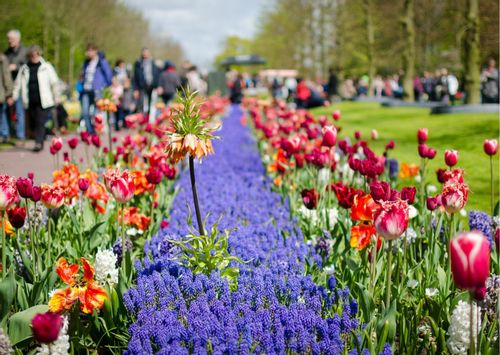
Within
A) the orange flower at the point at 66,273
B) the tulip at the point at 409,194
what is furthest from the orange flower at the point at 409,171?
the orange flower at the point at 66,273

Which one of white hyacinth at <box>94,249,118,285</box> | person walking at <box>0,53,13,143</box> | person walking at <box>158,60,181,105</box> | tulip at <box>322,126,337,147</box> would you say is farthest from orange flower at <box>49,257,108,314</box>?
person walking at <box>158,60,181,105</box>

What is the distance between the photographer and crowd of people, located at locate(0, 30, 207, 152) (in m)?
9.71

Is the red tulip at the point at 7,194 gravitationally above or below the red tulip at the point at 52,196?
above

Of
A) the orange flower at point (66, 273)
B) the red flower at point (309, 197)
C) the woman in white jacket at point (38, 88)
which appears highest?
the woman in white jacket at point (38, 88)

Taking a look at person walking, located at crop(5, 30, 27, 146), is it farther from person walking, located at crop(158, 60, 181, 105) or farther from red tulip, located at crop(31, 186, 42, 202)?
red tulip, located at crop(31, 186, 42, 202)

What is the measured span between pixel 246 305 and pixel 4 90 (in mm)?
8696

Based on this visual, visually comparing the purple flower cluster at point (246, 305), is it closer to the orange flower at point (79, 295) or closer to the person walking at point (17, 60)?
the orange flower at point (79, 295)

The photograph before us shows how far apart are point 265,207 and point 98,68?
7.76m

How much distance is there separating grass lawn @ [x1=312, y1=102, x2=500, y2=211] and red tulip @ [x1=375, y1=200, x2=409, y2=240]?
3.87 meters

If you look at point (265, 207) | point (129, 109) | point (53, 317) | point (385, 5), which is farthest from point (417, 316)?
point (385, 5)

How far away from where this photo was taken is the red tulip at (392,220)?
2.60 m

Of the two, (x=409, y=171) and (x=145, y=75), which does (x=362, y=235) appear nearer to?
(x=409, y=171)

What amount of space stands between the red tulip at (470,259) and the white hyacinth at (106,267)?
1978 millimetres

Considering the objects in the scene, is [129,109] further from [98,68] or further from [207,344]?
[207,344]
